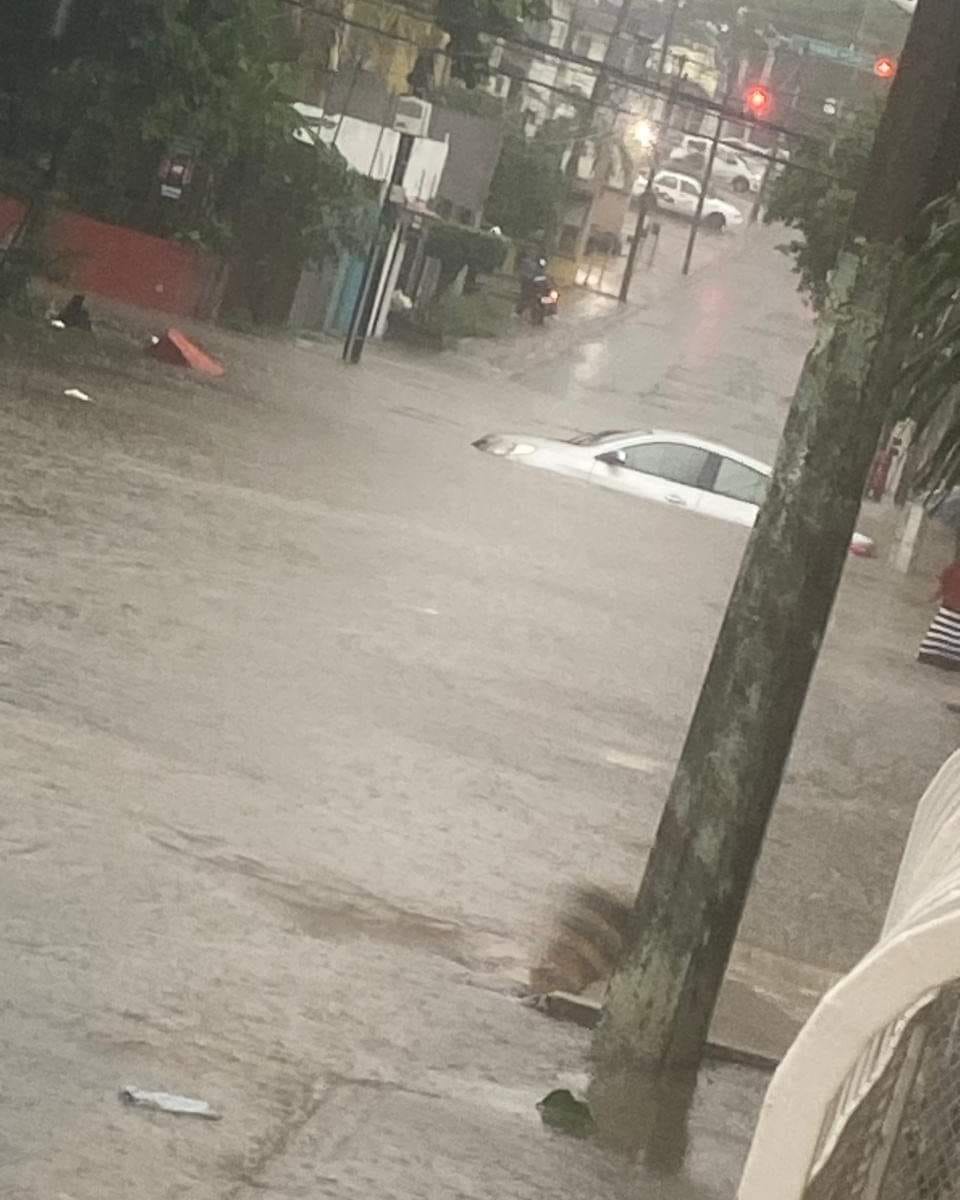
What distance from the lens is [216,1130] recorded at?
4.80 metres

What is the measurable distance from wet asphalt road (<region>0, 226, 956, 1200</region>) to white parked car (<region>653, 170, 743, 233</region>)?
1457 cm

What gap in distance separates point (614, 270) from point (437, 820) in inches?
1133

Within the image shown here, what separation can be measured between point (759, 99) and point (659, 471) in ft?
19.9

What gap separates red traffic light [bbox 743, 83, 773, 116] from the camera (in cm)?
2920

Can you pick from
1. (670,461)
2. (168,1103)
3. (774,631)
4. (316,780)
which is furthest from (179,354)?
(168,1103)

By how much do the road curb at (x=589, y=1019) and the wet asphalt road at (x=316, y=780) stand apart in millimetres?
110

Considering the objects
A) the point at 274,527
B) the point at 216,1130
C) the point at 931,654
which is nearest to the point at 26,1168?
the point at 216,1130

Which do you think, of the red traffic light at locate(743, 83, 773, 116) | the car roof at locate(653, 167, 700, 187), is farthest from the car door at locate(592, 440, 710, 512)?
the car roof at locate(653, 167, 700, 187)

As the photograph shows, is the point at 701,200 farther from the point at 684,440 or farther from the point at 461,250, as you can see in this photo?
the point at 684,440

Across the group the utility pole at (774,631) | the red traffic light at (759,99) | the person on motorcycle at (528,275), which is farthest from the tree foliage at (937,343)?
the person on motorcycle at (528,275)

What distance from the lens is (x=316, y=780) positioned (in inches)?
326

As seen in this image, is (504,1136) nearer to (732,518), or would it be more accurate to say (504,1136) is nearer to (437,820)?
(437,820)

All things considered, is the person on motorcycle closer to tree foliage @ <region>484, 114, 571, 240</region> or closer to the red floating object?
tree foliage @ <region>484, 114, 571, 240</region>

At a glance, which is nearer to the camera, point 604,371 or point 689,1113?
point 689,1113
